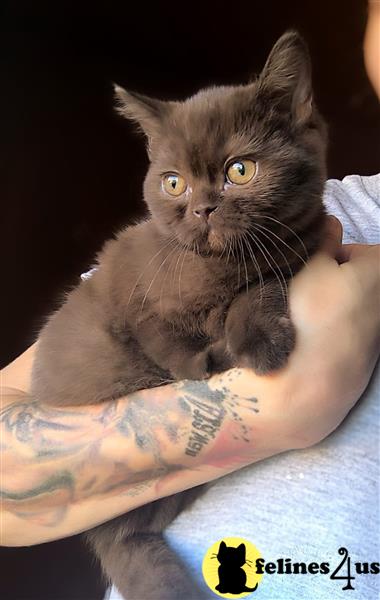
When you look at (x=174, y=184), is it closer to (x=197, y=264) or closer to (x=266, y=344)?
(x=197, y=264)

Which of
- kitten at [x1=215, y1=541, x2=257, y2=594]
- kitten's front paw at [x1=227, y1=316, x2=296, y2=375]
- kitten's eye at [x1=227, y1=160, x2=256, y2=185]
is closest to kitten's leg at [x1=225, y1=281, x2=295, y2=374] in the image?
kitten's front paw at [x1=227, y1=316, x2=296, y2=375]

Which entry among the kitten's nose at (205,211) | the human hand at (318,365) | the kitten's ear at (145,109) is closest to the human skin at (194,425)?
the human hand at (318,365)

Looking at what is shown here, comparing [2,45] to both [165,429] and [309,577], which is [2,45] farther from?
[309,577]

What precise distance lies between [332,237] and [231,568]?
385 mm

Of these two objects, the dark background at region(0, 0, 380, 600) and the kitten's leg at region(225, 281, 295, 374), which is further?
the dark background at region(0, 0, 380, 600)

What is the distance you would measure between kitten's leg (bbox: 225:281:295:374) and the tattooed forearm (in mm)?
30

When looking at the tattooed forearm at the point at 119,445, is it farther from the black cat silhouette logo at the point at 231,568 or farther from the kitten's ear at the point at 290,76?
the kitten's ear at the point at 290,76

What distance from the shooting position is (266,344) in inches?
19.7

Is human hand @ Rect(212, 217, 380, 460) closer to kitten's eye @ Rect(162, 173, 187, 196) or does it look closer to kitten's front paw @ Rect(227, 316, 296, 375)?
kitten's front paw @ Rect(227, 316, 296, 375)

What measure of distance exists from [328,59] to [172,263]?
0.37 metres

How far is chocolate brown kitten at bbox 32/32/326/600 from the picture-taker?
505 millimetres

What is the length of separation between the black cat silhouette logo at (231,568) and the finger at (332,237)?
0.33 metres

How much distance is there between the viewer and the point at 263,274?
0.54m

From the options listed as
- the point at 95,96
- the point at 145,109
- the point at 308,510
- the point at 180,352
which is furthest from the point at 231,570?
the point at 95,96
